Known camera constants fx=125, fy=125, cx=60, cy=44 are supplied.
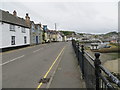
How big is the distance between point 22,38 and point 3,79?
24.4 meters

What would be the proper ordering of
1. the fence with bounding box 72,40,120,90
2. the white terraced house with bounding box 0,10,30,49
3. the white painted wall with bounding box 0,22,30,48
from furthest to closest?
the white painted wall with bounding box 0,22,30,48 → the white terraced house with bounding box 0,10,30,49 → the fence with bounding box 72,40,120,90

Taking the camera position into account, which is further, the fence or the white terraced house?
the white terraced house

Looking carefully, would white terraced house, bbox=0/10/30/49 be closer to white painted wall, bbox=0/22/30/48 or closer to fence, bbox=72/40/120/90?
white painted wall, bbox=0/22/30/48

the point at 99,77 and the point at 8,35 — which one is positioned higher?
the point at 8,35

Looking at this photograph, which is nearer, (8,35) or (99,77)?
(99,77)

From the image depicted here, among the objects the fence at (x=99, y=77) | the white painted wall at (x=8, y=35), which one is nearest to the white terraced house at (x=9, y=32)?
the white painted wall at (x=8, y=35)

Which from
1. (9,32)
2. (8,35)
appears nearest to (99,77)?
(8,35)

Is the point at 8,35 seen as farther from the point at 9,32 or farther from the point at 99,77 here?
the point at 99,77

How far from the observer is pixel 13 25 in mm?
25719

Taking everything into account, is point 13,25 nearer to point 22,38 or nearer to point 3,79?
point 22,38

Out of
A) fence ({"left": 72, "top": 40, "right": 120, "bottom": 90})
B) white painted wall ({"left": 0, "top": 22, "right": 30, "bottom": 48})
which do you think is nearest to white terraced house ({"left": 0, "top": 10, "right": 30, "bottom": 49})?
white painted wall ({"left": 0, "top": 22, "right": 30, "bottom": 48})

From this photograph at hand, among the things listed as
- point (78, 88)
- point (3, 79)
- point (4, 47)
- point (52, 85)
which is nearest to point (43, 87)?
point (52, 85)

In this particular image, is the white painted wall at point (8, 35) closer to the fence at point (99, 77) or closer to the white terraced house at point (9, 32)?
the white terraced house at point (9, 32)

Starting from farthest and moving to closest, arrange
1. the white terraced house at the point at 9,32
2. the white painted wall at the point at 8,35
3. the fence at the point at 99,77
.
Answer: the white painted wall at the point at 8,35
the white terraced house at the point at 9,32
the fence at the point at 99,77
